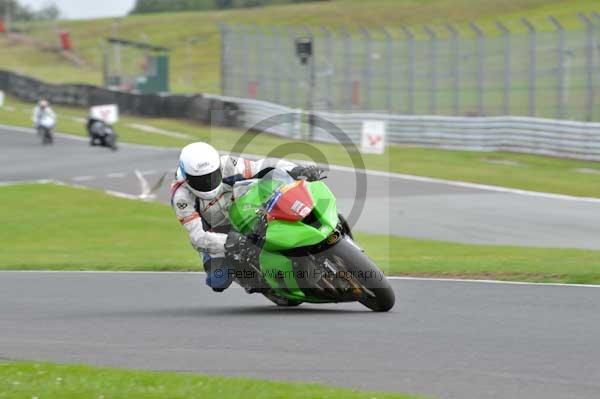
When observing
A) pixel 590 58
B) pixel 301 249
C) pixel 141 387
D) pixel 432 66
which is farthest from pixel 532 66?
pixel 141 387

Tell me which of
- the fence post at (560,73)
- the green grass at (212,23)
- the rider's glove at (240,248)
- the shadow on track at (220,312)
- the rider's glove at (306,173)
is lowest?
the shadow on track at (220,312)

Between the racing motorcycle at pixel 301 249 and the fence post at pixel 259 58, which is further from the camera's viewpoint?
the fence post at pixel 259 58

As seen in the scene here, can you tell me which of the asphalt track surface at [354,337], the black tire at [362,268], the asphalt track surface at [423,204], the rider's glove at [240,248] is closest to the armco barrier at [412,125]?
the asphalt track surface at [423,204]

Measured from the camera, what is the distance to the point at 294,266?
8961 millimetres

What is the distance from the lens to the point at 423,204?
20.8 meters

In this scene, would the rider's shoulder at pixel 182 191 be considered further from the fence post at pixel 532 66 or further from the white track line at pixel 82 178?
the fence post at pixel 532 66

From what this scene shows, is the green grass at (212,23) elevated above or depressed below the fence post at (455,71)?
above

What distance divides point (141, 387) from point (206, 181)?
110 inches

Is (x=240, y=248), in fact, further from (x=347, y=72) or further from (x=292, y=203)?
(x=347, y=72)

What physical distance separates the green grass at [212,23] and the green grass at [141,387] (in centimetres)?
4754

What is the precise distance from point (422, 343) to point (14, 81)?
4537 centimetres

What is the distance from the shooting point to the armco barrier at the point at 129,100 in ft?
125

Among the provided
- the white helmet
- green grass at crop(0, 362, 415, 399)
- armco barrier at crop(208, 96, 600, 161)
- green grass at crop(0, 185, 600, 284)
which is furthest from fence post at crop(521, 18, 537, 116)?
green grass at crop(0, 362, 415, 399)

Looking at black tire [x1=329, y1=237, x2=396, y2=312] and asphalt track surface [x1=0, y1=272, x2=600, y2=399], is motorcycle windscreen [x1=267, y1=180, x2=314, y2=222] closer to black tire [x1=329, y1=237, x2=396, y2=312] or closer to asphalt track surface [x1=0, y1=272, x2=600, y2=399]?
black tire [x1=329, y1=237, x2=396, y2=312]
